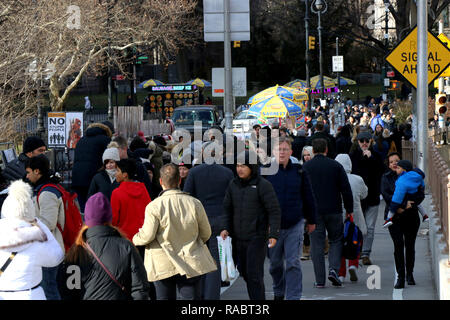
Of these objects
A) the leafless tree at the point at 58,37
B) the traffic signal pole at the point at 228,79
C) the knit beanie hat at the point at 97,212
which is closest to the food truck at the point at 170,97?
the leafless tree at the point at 58,37

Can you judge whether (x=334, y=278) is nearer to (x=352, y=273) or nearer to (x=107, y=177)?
(x=352, y=273)

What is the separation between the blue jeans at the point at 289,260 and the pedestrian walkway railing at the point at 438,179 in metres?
1.58

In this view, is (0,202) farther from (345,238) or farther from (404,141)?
(404,141)

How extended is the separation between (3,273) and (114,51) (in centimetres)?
4022

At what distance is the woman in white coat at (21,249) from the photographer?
21.6 ft

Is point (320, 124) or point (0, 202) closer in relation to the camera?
point (0, 202)

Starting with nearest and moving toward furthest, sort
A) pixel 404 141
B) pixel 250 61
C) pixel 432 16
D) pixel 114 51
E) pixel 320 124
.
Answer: pixel 320 124
pixel 404 141
pixel 432 16
pixel 114 51
pixel 250 61

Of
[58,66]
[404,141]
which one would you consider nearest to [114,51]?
[58,66]

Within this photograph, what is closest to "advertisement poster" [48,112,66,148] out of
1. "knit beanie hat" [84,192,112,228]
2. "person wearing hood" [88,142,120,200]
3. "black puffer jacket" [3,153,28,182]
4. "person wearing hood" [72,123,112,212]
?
"person wearing hood" [72,123,112,212]

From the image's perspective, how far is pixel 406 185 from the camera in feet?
36.3

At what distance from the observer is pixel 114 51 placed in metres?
46.2

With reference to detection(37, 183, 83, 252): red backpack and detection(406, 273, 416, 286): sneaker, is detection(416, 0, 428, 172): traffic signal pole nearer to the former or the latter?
detection(406, 273, 416, 286): sneaker

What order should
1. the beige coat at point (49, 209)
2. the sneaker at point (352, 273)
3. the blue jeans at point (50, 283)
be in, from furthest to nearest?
the sneaker at point (352, 273), the beige coat at point (49, 209), the blue jeans at point (50, 283)

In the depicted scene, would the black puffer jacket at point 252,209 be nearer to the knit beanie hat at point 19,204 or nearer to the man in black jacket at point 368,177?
the knit beanie hat at point 19,204
